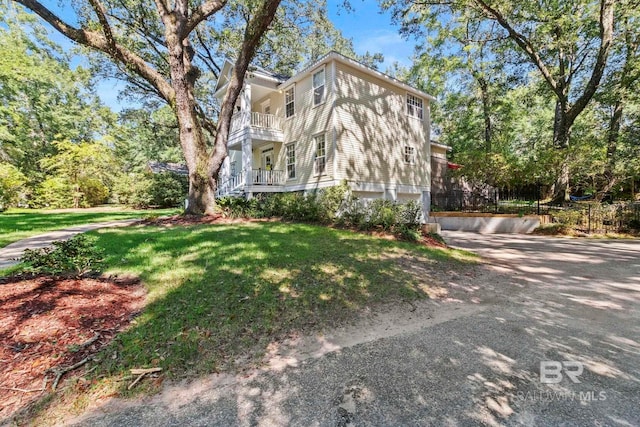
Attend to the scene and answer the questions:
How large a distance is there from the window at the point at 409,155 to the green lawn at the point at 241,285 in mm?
9755

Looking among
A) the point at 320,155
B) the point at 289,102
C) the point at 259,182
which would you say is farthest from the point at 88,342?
the point at 289,102

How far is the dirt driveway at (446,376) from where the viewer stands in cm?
212

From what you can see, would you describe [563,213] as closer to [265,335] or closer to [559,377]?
[559,377]

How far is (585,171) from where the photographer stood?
44.2 feet

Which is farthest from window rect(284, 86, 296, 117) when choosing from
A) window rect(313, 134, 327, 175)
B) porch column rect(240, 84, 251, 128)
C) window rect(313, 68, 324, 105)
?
window rect(313, 134, 327, 175)

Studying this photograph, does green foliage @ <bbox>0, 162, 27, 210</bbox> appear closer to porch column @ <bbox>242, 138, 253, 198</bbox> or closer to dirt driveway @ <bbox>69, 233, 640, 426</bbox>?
porch column @ <bbox>242, 138, 253, 198</bbox>

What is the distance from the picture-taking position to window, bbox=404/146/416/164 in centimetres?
1616

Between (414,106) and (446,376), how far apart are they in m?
16.6

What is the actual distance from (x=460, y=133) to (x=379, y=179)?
57.2 ft

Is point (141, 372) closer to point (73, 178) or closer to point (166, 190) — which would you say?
point (166, 190)

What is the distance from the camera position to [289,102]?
52.3 ft

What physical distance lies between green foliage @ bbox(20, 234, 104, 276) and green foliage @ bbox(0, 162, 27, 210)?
19.0m

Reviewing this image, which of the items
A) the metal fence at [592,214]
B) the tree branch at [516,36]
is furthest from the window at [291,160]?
the tree branch at [516,36]

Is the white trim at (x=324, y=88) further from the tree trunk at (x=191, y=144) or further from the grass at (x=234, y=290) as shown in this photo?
the grass at (x=234, y=290)
